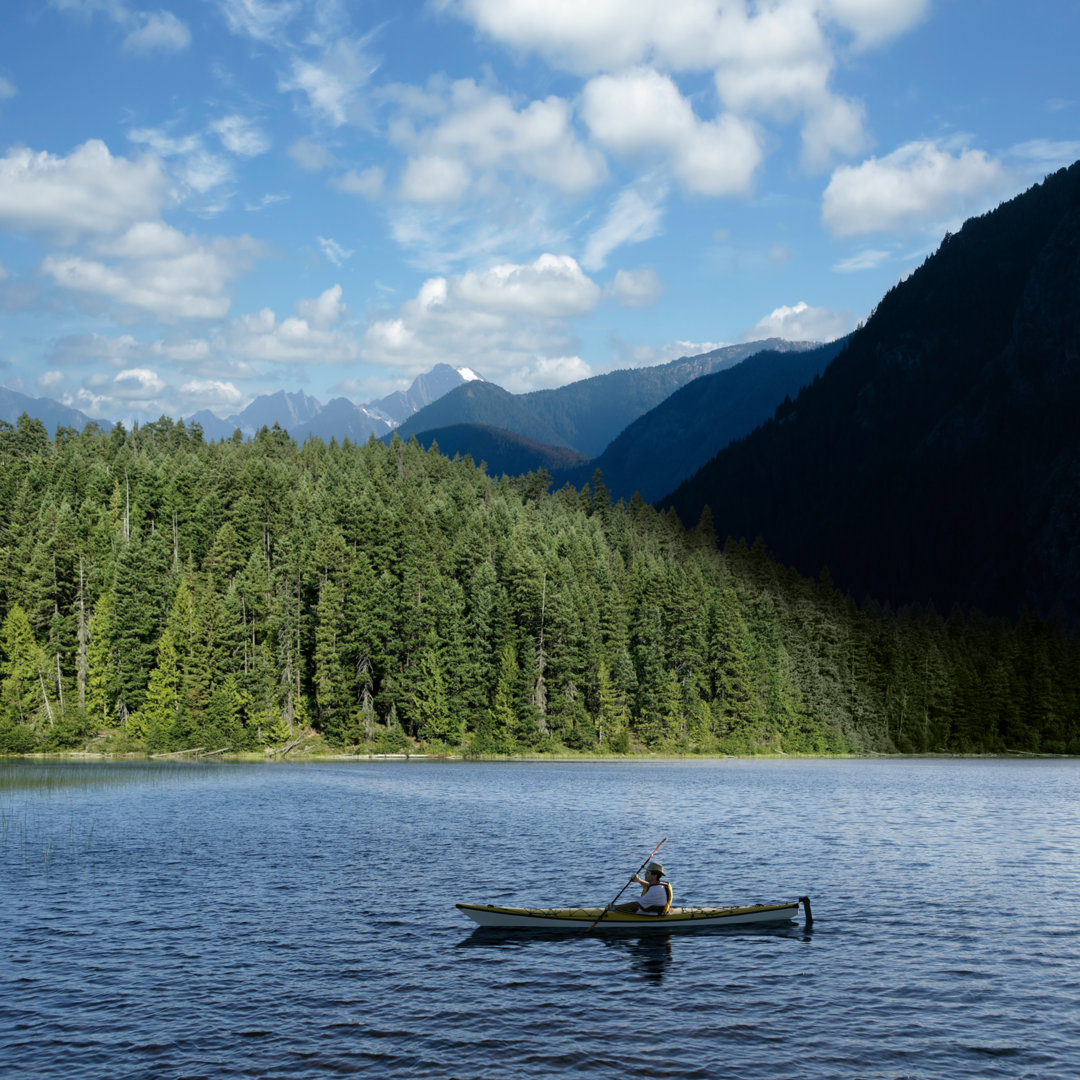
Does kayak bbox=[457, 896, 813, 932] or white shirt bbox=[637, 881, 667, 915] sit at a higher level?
white shirt bbox=[637, 881, 667, 915]

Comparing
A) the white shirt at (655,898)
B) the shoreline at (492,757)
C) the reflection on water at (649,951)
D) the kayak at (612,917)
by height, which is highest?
the white shirt at (655,898)

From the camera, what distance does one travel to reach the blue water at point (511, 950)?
22.0m

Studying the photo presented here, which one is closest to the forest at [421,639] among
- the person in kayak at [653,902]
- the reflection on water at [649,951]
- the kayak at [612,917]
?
the kayak at [612,917]

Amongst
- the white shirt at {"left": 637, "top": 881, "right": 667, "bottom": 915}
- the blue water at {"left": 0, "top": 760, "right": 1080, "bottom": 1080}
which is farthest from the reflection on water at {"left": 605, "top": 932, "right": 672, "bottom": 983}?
the white shirt at {"left": 637, "top": 881, "right": 667, "bottom": 915}

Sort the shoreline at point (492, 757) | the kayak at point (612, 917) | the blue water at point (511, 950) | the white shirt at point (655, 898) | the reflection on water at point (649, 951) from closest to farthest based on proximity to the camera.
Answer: the blue water at point (511, 950)
the reflection on water at point (649, 951)
the kayak at point (612, 917)
the white shirt at point (655, 898)
the shoreline at point (492, 757)

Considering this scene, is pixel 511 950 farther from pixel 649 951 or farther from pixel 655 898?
pixel 655 898

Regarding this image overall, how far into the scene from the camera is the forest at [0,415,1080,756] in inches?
4675

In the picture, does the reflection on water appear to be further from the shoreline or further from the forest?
the forest

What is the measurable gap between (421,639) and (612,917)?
97.9 m

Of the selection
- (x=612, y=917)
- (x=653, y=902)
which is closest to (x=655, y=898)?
(x=653, y=902)

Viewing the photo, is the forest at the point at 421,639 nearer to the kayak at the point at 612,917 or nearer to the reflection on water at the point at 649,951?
Result: the kayak at the point at 612,917

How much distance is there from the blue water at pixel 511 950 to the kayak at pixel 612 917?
56 centimetres

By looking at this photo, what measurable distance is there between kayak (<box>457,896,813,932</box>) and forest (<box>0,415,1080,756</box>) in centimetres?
9061

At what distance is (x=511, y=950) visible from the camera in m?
31.0
